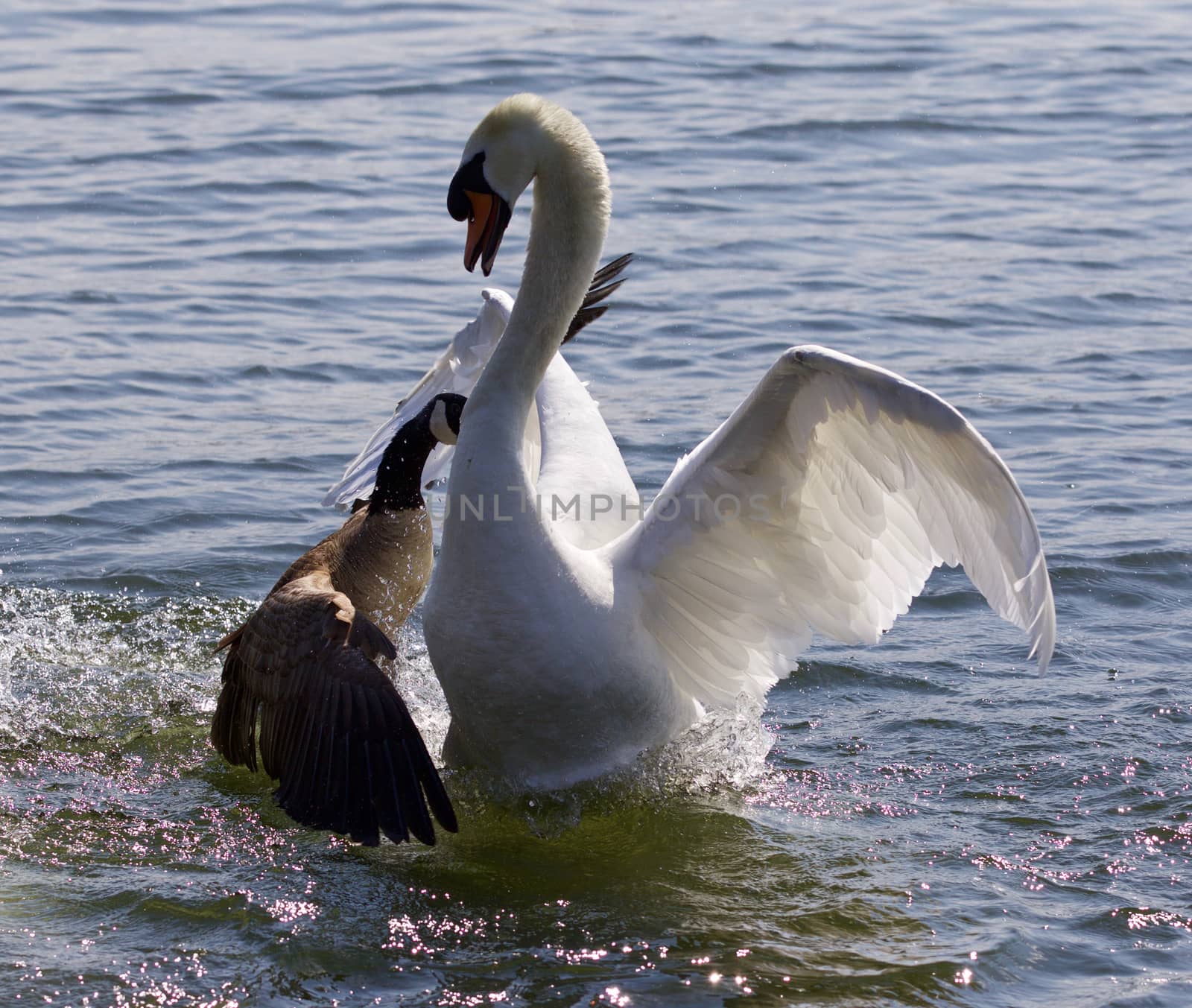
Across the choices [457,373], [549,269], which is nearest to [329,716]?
[549,269]

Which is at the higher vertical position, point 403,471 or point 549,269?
point 549,269

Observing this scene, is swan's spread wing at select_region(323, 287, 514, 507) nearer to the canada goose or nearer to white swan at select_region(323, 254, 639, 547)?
white swan at select_region(323, 254, 639, 547)

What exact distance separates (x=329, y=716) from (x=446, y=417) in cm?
156

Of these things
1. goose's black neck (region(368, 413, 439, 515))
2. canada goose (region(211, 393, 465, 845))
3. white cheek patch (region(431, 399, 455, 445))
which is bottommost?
canada goose (region(211, 393, 465, 845))

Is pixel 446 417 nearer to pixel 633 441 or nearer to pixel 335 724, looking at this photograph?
pixel 335 724

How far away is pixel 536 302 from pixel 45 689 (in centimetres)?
263

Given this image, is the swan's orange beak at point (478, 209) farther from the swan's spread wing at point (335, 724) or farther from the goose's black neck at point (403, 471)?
the goose's black neck at point (403, 471)

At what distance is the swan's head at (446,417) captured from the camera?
21.2ft

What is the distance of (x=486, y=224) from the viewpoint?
538 cm

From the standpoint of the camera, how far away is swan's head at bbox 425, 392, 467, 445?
6465mm

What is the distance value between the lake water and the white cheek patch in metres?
1.03

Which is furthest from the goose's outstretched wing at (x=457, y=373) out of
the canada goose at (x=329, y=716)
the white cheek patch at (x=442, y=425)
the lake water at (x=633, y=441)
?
the canada goose at (x=329, y=716)

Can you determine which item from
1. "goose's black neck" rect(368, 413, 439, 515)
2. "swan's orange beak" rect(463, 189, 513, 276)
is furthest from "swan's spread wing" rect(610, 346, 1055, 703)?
"goose's black neck" rect(368, 413, 439, 515)

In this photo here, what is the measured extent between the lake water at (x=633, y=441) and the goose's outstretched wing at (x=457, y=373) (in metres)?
0.66
